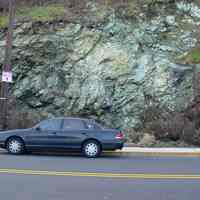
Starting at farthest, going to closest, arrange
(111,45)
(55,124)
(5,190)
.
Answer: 1. (111,45)
2. (55,124)
3. (5,190)

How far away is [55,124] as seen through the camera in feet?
65.5

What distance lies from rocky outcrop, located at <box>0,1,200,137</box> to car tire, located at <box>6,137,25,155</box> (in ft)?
21.7

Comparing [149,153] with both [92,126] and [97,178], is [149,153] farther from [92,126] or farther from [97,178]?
[97,178]

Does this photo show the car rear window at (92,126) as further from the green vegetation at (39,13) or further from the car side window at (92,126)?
the green vegetation at (39,13)

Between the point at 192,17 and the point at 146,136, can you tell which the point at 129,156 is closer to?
the point at 146,136

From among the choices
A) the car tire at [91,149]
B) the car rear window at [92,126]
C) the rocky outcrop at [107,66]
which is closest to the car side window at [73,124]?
the car rear window at [92,126]

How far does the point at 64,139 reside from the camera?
19672 millimetres

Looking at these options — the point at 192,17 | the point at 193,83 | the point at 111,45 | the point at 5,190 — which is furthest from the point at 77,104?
the point at 5,190

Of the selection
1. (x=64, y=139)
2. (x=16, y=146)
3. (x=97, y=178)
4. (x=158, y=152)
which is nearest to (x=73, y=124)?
(x=64, y=139)

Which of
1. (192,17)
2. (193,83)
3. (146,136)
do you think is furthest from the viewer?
(192,17)

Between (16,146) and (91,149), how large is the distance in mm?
2591

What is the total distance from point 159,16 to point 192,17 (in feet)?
5.71

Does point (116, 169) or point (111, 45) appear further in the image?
point (111, 45)

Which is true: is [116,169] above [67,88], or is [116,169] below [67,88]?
below
